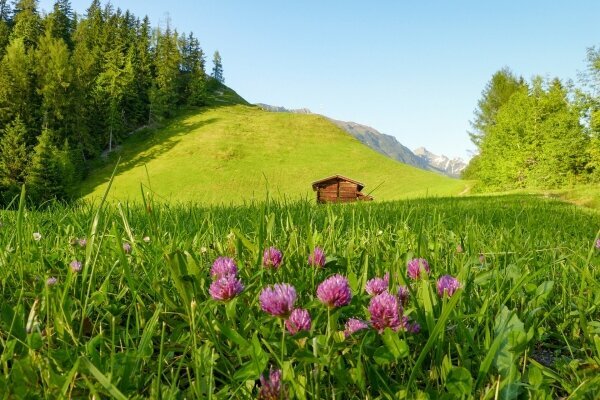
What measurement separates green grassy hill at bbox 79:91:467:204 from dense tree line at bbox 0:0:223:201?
15.8ft

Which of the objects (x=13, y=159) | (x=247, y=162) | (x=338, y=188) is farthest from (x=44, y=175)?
(x=338, y=188)

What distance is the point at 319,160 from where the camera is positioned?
6644 centimetres

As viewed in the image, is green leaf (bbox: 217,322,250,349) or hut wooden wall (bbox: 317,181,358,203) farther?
hut wooden wall (bbox: 317,181,358,203)

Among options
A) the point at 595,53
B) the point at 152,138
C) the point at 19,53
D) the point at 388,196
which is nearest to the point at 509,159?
the point at 595,53

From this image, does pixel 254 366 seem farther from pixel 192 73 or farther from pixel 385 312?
pixel 192 73

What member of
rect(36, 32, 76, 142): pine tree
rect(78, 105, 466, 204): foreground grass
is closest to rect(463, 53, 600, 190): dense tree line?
rect(78, 105, 466, 204): foreground grass

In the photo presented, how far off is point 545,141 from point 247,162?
131 ft

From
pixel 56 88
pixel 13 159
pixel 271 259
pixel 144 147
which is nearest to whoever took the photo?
pixel 271 259

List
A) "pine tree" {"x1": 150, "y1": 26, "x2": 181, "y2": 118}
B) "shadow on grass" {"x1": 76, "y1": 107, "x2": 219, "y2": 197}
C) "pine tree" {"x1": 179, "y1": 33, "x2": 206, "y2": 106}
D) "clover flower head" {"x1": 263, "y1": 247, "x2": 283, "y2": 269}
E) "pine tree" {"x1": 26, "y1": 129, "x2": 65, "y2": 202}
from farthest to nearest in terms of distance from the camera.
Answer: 1. "pine tree" {"x1": 179, "y1": 33, "x2": 206, "y2": 106}
2. "pine tree" {"x1": 150, "y1": 26, "x2": 181, "y2": 118}
3. "shadow on grass" {"x1": 76, "y1": 107, "x2": 219, "y2": 197}
4. "pine tree" {"x1": 26, "y1": 129, "x2": 65, "y2": 202}
5. "clover flower head" {"x1": 263, "y1": 247, "x2": 283, "y2": 269}

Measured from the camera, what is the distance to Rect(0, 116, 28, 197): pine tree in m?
50.4

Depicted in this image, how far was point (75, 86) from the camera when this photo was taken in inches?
2596

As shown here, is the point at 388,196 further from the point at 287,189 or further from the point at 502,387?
the point at 502,387

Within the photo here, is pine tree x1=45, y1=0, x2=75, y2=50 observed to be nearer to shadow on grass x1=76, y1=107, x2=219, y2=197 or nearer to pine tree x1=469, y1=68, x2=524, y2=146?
shadow on grass x1=76, y1=107, x2=219, y2=197

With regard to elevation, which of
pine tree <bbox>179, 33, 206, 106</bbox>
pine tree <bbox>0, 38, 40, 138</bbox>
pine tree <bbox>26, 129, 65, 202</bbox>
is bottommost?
pine tree <bbox>26, 129, 65, 202</bbox>
